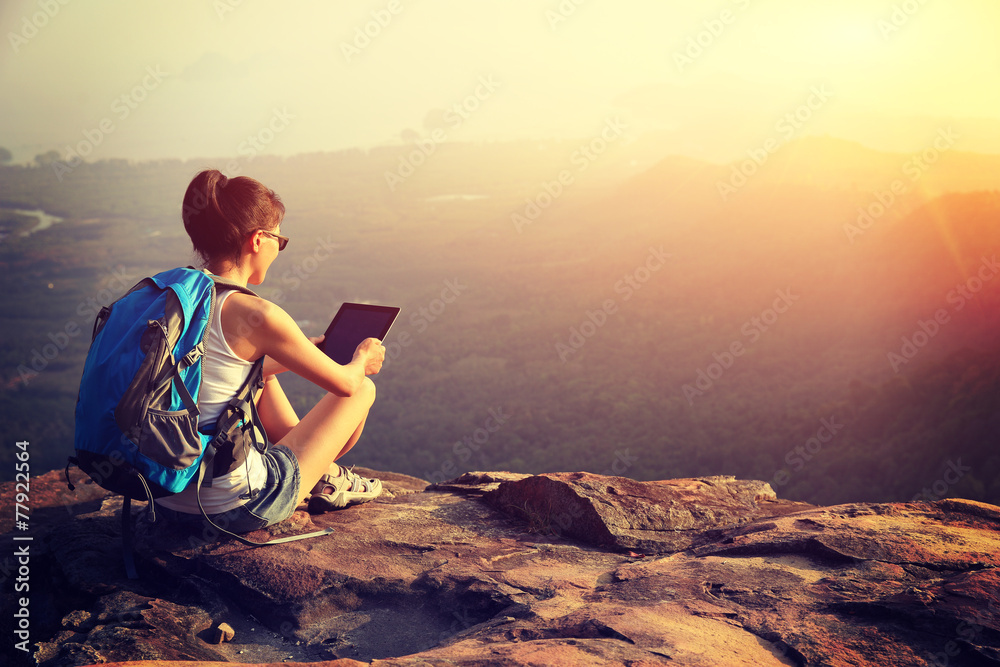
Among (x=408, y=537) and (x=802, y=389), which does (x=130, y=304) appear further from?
(x=802, y=389)

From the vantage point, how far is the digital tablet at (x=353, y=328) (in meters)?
3.65

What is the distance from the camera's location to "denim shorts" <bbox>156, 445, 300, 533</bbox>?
3.17 metres

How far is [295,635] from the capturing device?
2916 millimetres

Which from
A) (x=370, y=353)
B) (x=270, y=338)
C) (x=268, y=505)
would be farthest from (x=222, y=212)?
(x=268, y=505)

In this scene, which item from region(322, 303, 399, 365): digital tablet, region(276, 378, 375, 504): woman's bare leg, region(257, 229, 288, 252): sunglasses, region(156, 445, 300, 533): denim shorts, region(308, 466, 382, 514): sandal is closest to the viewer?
region(257, 229, 288, 252): sunglasses

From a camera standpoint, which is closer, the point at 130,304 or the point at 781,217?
the point at 130,304

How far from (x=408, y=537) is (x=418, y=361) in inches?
1572

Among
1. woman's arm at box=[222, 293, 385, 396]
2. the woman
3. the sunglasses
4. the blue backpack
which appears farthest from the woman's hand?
the blue backpack

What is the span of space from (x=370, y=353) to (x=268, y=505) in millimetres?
889

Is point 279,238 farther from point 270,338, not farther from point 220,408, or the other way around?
point 220,408

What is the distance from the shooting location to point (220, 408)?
2.92m

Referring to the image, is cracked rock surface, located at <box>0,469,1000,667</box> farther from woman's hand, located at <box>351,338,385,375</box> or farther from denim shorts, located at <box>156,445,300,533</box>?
woman's hand, located at <box>351,338,385,375</box>

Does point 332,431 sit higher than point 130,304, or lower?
lower

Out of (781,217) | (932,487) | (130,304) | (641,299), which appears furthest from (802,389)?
(130,304)
